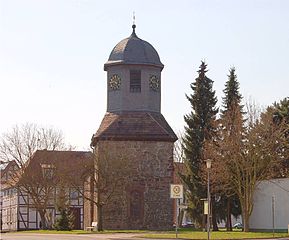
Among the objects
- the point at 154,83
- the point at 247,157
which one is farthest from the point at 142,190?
the point at 247,157

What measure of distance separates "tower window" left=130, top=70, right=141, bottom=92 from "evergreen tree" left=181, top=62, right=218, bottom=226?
4.78 meters

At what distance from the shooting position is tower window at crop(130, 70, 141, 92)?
63.3 metres

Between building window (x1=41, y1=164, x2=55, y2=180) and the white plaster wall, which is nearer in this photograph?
the white plaster wall

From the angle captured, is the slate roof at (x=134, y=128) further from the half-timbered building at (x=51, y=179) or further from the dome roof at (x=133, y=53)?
the dome roof at (x=133, y=53)

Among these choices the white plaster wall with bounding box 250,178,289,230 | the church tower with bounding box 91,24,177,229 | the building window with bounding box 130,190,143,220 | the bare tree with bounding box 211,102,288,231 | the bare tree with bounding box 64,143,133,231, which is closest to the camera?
the bare tree with bounding box 211,102,288,231

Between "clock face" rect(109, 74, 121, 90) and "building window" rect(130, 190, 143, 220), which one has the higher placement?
"clock face" rect(109, 74, 121, 90)

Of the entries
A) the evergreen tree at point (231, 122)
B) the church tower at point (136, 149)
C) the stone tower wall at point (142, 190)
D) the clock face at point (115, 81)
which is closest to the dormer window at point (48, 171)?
the church tower at point (136, 149)

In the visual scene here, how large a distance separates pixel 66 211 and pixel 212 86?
1602 cm

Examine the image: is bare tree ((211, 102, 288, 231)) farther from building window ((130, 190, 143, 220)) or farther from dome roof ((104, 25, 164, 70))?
dome roof ((104, 25, 164, 70))

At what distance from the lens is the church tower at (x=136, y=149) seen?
2399 inches

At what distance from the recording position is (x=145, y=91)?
208ft

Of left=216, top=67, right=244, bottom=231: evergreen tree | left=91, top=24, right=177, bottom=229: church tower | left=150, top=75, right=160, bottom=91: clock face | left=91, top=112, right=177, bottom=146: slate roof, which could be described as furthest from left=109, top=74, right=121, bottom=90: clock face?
left=216, top=67, right=244, bottom=231: evergreen tree

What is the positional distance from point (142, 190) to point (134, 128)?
17.3 feet

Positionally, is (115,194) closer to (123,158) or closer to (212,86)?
(123,158)
